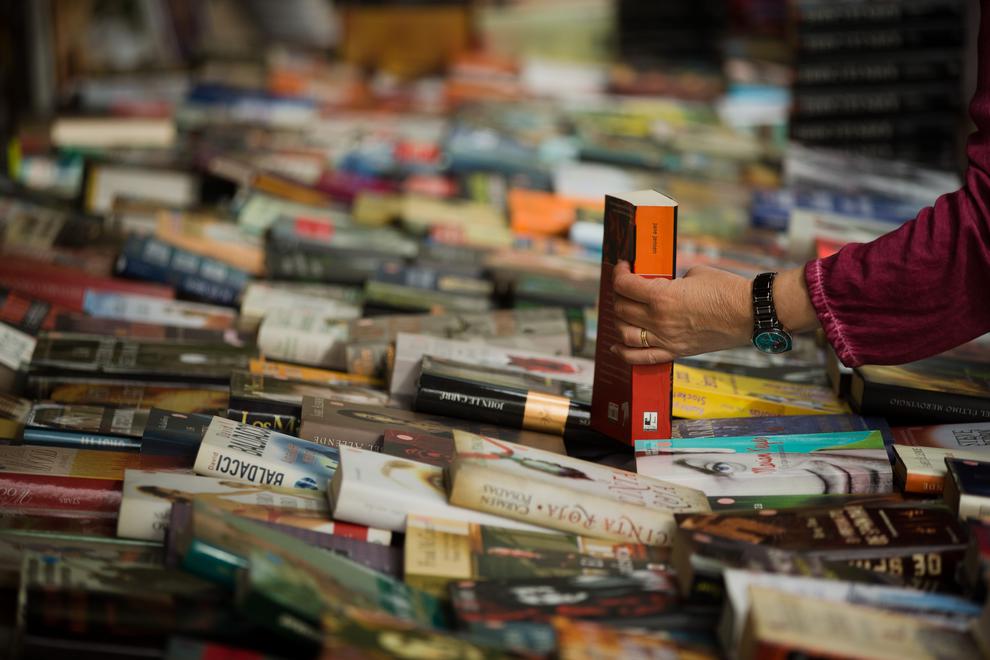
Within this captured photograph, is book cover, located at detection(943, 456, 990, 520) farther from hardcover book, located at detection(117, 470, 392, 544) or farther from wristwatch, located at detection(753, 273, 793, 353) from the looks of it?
hardcover book, located at detection(117, 470, 392, 544)

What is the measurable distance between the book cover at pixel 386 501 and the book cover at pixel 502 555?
17 millimetres

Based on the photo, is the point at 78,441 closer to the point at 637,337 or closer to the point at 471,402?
the point at 471,402

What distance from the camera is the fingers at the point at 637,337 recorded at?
6.21ft

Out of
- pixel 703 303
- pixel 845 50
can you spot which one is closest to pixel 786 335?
pixel 703 303

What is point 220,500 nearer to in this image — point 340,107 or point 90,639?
point 90,639

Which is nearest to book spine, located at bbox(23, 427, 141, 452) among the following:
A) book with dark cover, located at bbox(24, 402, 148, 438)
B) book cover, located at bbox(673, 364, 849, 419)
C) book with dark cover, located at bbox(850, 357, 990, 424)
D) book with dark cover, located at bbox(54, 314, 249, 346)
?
book with dark cover, located at bbox(24, 402, 148, 438)

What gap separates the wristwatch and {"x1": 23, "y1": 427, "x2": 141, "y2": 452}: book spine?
42.4 inches

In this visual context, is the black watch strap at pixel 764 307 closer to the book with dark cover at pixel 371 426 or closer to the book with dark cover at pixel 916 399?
the book with dark cover at pixel 916 399

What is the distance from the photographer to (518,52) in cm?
614

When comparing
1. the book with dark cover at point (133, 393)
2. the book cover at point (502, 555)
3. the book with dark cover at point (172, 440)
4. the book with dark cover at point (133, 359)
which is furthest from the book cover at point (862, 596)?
the book with dark cover at point (133, 359)

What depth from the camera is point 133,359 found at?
223 centimetres

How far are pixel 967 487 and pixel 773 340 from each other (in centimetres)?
38

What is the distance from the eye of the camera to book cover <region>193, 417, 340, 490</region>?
69.9 inches

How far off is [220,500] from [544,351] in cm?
86
